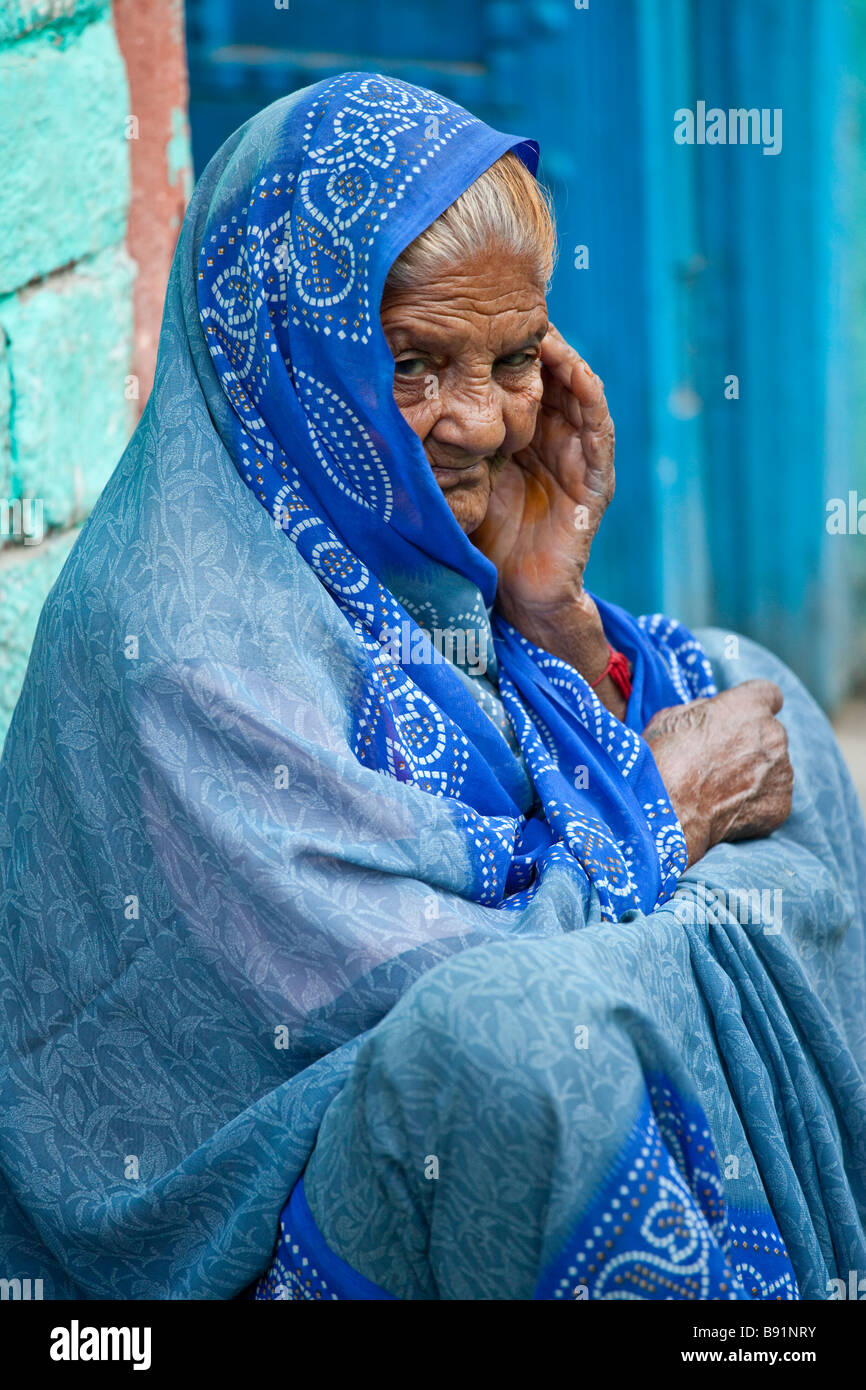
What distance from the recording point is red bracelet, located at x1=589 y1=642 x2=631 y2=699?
8.08ft

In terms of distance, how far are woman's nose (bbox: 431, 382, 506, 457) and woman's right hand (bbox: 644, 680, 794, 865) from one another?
0.59 metres

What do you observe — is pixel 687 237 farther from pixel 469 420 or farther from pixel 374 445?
pixel 374 445

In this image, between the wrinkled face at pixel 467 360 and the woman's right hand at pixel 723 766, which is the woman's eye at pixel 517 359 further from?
the woman's right hand at pixel 723 766

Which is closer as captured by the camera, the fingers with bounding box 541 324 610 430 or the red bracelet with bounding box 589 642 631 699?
the fingers with bounding box 541 324 610 430

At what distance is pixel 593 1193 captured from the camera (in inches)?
58.1

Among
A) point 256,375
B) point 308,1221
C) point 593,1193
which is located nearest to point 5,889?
point 308,1221

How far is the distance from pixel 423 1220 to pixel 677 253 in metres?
3.52

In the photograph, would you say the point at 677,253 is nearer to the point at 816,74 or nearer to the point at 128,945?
the point at 816,74

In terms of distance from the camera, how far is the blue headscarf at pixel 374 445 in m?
1.84

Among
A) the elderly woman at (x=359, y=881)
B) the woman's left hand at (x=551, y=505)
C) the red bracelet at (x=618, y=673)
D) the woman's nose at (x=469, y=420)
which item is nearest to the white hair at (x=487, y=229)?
the elderly woman at (x=359, y=881)

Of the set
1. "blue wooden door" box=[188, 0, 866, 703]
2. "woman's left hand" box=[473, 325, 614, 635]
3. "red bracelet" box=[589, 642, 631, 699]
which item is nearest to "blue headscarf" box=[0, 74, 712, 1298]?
"woman's left hand" box=[473, 325, 614, 635]

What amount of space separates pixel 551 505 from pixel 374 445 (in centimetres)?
56

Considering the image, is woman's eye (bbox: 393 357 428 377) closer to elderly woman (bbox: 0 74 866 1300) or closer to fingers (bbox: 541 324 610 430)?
elderly woman (bbox: 0 74 866 1300)

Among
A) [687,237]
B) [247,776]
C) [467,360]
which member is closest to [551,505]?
[467,360]
